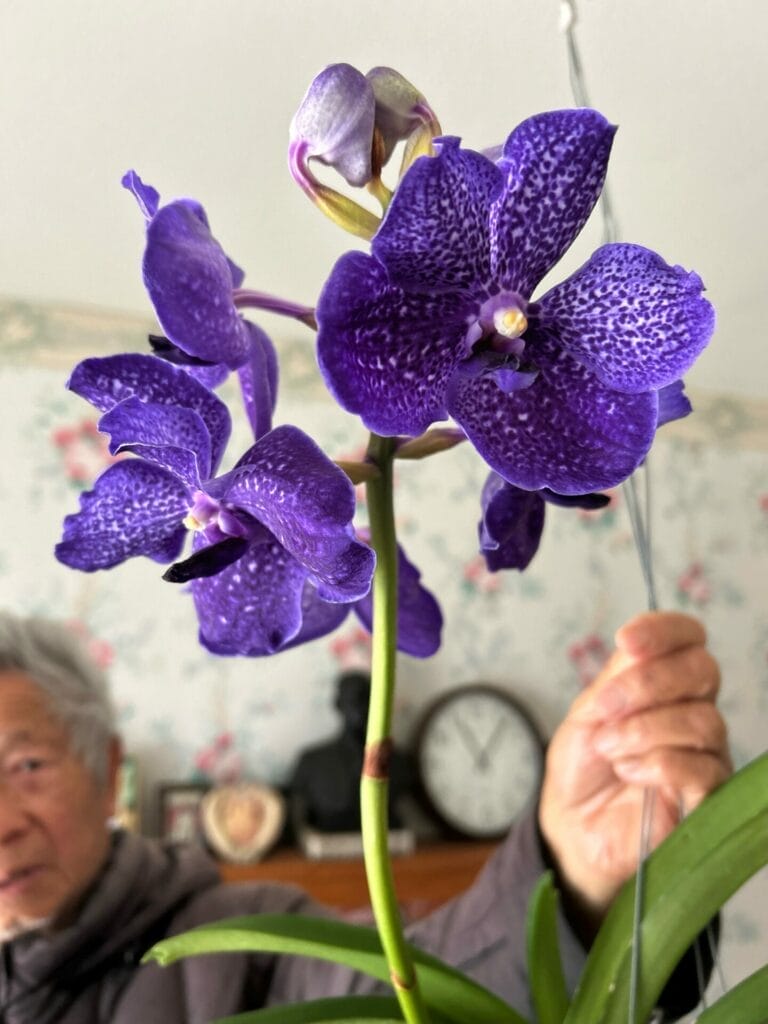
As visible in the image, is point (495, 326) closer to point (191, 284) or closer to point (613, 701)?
point (191, 284)

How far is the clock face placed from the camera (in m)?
1.82

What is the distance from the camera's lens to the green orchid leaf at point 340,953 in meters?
0.41

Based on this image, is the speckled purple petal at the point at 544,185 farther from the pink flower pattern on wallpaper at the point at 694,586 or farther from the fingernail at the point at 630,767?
the pink flower pattern on wallpaper at the point at 694,586

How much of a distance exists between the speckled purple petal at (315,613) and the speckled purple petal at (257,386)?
92 mm

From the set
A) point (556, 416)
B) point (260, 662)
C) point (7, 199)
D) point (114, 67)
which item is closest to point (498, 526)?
point (556, 416)

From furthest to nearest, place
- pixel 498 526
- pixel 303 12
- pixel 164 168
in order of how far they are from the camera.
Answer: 1. pixel 164 168
2. pixel 303 12
3. pixel 498 526

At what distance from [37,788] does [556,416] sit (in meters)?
0.81

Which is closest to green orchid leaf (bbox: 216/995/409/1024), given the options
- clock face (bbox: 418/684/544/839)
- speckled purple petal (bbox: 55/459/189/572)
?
speckled purple petal (bbox: 55/459/189/572)

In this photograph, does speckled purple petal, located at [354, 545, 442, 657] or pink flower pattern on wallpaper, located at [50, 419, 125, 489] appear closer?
speckled purple petal, located at [354, 545, 442, 657]

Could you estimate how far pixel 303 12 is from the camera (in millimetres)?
1058

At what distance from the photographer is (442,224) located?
29 centimetres

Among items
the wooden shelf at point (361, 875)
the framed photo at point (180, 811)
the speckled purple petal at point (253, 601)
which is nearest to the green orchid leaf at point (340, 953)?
the speckled purple petal at point (253, 601)

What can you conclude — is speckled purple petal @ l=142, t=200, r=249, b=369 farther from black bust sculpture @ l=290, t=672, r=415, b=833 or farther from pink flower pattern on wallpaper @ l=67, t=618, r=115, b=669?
pink flower pattern on wallpaper @ l=67, t=618, r=115, b=669

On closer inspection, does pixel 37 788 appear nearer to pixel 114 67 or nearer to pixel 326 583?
pixel 326 583
